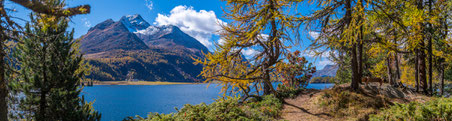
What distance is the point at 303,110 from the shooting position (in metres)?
7.62

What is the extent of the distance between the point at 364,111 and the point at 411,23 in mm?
3895

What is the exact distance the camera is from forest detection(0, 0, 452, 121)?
506cm

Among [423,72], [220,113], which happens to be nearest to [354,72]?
[423,72]

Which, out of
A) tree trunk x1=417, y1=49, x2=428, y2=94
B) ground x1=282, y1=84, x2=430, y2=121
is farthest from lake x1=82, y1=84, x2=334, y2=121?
tree trunk x1=417, y1=49, x2=428, y2=94

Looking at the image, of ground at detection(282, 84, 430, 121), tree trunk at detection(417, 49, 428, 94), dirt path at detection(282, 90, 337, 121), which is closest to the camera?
ground at detection(282, 84, 430, 121)

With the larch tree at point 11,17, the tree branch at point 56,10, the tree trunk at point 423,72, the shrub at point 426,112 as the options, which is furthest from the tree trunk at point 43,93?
the tree trunk at point 423,72

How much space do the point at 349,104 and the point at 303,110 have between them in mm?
1490

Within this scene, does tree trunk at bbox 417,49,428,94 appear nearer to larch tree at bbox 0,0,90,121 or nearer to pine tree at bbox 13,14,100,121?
larch tree at bbox 0,0,90,121

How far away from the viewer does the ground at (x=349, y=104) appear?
6.48 m

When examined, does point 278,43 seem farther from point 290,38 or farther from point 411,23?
point 411,23

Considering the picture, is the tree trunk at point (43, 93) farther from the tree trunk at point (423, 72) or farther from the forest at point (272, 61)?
the tree trunk at point (423, 72)

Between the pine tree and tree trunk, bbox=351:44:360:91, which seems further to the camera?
the pine tree

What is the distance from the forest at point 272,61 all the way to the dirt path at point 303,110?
161 mm

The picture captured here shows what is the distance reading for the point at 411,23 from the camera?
24.6ft
